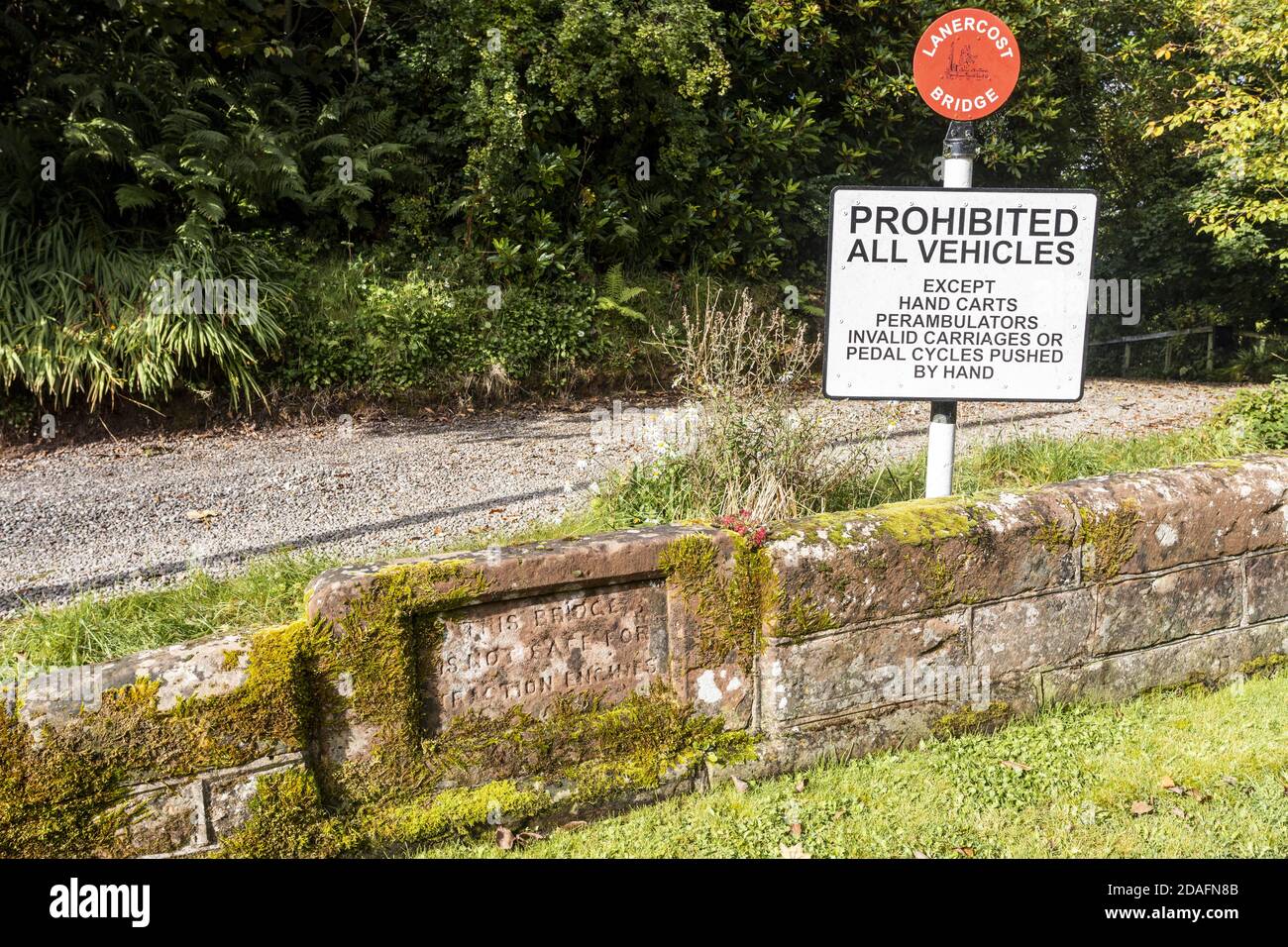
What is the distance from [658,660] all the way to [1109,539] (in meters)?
1.80

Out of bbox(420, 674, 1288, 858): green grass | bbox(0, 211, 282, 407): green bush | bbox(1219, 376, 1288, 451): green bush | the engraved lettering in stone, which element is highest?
bbox(0, 211, 282, 407): green bush

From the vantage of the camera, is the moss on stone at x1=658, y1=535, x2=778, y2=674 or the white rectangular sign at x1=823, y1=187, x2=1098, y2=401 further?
the white rectangular sign at x1=823, y1=187, x2=1098, y2=401

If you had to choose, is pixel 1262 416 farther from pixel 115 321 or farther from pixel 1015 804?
pixel 115 321

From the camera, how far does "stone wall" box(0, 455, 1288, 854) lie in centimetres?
249

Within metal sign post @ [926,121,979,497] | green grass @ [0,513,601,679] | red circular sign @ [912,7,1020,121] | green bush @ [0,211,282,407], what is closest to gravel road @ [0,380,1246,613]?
green grass @ [0,513,601,679]

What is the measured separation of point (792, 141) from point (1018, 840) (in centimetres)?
986

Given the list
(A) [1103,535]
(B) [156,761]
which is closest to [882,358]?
(A) [1103,535]

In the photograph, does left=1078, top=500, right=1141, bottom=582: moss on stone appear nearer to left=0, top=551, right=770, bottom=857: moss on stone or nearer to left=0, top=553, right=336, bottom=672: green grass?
left=0, top=551, right=770, bottom=857: moss on stone

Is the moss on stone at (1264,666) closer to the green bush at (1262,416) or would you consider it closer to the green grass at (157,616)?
the green bush at (1262,416)

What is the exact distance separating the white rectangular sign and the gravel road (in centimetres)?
139

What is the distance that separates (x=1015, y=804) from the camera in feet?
10.2

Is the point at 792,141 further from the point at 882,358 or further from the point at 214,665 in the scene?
the point at 214,665

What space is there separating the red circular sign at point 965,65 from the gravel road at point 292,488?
1.82 m

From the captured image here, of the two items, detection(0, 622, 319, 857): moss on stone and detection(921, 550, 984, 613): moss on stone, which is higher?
detection(921, 550, 984, 613): moss on stone
